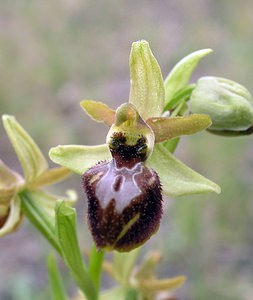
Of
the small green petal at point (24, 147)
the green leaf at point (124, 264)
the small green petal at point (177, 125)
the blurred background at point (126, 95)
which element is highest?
the small green petal at point (177, 125)

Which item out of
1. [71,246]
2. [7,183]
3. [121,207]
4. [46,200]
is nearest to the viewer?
[121,207]

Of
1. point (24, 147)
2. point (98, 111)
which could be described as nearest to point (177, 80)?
point (98, 111)

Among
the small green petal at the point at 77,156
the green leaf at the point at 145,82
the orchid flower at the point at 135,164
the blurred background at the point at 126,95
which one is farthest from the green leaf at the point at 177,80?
the blurred background at the point at 126,95

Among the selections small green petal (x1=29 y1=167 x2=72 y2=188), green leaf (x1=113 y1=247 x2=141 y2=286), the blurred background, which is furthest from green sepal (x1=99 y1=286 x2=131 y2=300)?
the blurred background

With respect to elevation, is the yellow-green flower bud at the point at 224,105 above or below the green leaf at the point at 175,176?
above

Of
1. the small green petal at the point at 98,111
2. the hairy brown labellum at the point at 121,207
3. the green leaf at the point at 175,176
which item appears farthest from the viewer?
the small green petal at the point at 98,111

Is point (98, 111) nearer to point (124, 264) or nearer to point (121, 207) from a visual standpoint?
point (121, 207)

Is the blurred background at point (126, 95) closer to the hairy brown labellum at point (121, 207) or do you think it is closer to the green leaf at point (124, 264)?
the green leaf at point (124, 264)
